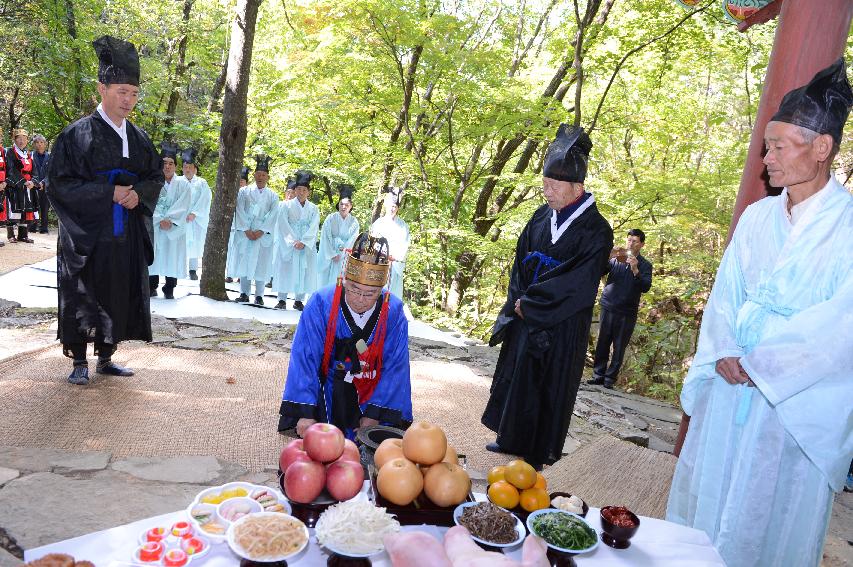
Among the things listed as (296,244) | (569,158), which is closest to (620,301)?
(569,158)

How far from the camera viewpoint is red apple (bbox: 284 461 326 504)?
186 centimetres

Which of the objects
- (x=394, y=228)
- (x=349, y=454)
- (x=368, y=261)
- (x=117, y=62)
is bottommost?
(x=349, y=454)

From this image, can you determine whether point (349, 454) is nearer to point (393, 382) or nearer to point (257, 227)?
point (393, 382)

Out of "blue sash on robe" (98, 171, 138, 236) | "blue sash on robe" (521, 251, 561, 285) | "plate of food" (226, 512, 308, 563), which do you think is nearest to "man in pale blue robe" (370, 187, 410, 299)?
"blue sash on robe" (98, 171, 138, 236)

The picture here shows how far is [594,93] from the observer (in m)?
13.9

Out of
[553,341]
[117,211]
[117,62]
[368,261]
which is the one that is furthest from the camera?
[117,211]

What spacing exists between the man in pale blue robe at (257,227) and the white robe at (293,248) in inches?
6.3

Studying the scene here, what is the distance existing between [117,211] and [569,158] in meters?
3.74

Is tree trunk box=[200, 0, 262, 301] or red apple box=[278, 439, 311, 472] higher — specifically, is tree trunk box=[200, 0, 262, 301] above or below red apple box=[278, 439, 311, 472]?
above

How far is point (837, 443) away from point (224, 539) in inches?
102

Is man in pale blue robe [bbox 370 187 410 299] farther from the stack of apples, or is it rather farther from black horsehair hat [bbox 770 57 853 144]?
the stack of apples

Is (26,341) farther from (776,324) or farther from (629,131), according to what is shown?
(629,131)

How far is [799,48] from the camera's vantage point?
3.82 metres

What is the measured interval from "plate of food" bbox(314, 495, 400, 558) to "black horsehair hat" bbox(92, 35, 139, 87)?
4313 mm
